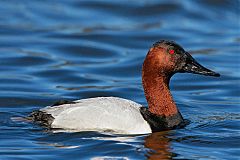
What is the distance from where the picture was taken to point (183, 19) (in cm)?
1959

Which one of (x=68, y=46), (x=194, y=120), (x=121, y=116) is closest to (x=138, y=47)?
(x=68, y=46)

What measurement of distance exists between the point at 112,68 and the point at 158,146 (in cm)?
545

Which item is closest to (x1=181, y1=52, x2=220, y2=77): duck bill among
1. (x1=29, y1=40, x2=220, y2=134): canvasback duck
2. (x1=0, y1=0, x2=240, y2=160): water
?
(x1=29, y1=40, x2=220, y2=134): canvasback duck

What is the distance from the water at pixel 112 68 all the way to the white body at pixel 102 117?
0.11 metres

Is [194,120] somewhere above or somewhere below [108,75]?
below

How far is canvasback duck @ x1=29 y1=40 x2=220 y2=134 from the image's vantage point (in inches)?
405

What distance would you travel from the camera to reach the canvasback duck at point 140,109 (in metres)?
10.3

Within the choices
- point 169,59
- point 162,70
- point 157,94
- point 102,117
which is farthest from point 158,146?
point 169,59

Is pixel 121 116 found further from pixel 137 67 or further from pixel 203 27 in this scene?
pixel 203 27

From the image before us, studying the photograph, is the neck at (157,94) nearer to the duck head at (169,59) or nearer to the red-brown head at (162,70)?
the red-brown head at (162,70)

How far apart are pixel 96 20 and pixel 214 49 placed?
3.38 metres

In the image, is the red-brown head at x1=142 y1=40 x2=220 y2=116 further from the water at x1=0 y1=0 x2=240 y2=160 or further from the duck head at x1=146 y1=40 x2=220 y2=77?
the water at x1=0 y1=0 x2=240 y2=160

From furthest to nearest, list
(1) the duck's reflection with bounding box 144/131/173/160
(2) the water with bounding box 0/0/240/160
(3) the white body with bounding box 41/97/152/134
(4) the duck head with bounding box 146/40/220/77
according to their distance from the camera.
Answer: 1. (4) the duck head with bounding box 146/40/220/77
2. (3) the white body with bounding box 41/97/152/134
3. (2) the water with bounding box 0/0/240/160
4. (1) the duck's reflection with bounding box 144/131/173/160

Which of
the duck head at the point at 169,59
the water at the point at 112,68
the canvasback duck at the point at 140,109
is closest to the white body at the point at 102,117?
the canvasback duck at the point at 140,109
